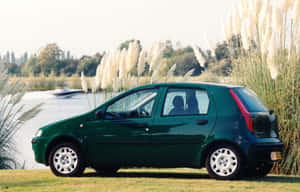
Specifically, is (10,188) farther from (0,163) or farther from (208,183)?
(0,163)

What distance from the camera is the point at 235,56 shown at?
13.9 meters

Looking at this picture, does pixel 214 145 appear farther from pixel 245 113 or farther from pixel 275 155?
pixel 275 155

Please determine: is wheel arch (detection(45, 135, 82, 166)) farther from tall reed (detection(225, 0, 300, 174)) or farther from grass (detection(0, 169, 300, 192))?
tall reed (detection(225, 0, 300, 174))

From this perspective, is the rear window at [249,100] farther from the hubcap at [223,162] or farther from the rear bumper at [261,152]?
the hubcap at [223,162]

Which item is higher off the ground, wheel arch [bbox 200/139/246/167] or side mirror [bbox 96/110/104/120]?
side mirror [bbox 96/110/104/120]

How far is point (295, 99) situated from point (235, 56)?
2568 mm

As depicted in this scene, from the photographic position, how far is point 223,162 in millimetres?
9141

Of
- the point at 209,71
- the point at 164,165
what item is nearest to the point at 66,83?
the point at 209,71

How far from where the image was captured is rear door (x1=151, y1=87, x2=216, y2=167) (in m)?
9.14

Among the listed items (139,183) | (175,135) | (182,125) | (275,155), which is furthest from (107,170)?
(275,155)

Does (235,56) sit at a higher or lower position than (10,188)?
higher

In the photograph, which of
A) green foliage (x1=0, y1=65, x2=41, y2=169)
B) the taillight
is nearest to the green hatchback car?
the taillight

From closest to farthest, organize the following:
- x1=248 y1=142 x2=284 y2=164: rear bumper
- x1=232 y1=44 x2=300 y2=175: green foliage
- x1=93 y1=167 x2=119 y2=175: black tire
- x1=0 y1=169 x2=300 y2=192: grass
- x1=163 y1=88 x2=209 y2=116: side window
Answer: x1=0 y1=169 x2=300 y2=192: grass → x1=248 y1=142 x2=284 y2=164: rear bumper → x1=163 y1=88 x2=209 y2=116: side window → x1=93 y1=167 x2=119 y2=175: black tire → x1=232 y1=44 x2=300 y2=175: green foliage

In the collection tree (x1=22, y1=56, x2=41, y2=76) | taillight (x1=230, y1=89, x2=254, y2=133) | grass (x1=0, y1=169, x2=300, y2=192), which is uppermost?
tree (x1=22, y1=56, x2=41, y2=76)
